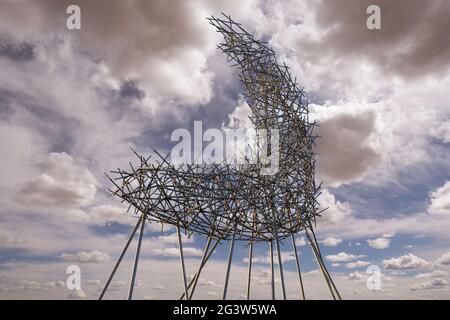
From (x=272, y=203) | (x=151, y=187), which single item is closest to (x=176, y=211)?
(x=151, y=187)

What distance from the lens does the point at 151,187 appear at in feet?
46.8

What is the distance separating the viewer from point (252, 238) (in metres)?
16.8

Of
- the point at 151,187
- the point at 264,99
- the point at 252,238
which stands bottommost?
the point at 252,238

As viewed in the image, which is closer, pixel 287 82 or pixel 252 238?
pixel 287 82

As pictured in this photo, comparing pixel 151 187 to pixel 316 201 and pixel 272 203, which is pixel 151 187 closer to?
pixel 272 203

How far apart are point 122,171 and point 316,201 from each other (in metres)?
6.35
